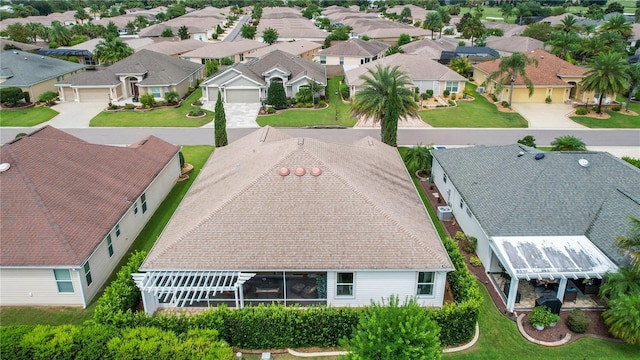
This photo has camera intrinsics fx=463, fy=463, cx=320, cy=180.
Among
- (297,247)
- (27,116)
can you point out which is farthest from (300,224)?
(27,116)

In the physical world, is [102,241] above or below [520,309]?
above

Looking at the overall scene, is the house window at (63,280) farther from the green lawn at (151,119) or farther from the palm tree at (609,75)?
the palm tree at (609,75)

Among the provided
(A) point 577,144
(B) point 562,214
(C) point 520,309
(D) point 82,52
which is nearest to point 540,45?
(A) point 577,144

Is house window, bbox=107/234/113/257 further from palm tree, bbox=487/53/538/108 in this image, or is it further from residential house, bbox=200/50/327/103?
palm tree, bbox=487/53/538/108

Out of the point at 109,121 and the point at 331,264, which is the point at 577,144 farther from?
the point at 109,121

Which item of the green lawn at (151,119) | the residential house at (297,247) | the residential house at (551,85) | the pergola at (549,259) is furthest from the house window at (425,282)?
the residential house at (551,85)

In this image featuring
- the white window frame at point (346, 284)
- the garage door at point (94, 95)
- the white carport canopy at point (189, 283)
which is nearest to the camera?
the white carport canopy at point (189, 283)
